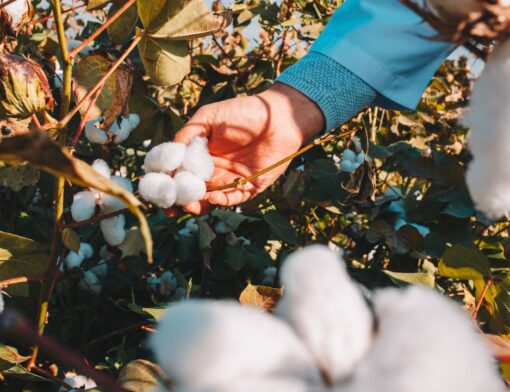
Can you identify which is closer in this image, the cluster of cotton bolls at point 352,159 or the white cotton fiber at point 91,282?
the white cotton fiber at point 91,282

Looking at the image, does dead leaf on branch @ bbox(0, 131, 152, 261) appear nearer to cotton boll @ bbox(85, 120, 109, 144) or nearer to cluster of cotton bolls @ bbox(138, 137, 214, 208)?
cluster of cotton bolls @ bbox(138, 137, 214, 208)

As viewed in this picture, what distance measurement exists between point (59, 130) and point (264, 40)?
147 centimetres

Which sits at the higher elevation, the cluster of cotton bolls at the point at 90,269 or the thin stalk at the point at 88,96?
the thin stalk at the point at 88,96

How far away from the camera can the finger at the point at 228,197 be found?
1.28 metres

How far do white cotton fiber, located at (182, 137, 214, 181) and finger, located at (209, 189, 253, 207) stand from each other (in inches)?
5.2

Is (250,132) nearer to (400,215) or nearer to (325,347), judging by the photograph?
(400,215)

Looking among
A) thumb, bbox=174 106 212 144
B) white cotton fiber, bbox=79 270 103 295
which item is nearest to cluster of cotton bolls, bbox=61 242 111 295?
white cotton fiber, bbox=79 270 103 295

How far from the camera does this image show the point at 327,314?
0.40m

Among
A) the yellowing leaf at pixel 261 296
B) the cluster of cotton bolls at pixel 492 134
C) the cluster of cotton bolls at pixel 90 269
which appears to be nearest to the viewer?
the cluster of cotton bolls at pixel 492 134

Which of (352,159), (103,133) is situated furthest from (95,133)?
(352,159)

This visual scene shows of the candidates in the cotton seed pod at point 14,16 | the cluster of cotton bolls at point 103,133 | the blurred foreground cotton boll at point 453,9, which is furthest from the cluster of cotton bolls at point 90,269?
the blurred foreground cotton boll at point 453,9

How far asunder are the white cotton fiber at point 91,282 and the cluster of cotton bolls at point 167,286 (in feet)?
0.43

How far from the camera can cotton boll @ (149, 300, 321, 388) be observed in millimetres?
352

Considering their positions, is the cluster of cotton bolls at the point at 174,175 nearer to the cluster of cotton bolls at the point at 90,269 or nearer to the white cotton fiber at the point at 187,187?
the white cotton fiber at the point at 187,187
